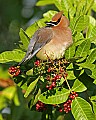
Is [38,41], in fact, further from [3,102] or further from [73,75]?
[3,102]

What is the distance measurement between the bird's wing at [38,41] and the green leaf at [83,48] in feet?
0.89

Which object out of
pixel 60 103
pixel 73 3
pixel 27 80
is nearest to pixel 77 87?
pixel 60 103

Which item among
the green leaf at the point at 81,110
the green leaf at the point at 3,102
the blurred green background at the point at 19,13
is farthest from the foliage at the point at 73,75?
the blurred green background at the point at 19,13

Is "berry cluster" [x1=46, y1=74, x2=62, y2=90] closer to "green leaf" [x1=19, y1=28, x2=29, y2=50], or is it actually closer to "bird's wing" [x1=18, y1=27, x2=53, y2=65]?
"bird's wing" [x1=18, y1=27, x2=53, y2=65]

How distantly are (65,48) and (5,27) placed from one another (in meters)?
2.74

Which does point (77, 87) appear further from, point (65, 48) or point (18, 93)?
point (18, 93)

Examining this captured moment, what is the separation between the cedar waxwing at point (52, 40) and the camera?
3193 mm

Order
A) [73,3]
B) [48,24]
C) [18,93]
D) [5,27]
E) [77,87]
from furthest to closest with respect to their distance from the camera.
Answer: [5,27]
[18,93]
[73,3]
[48,24]
[77,87]

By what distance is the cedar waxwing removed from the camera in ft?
10.5

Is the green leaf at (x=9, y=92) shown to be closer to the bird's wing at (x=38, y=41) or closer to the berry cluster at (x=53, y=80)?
the bird's wing at (x=38, y=41)

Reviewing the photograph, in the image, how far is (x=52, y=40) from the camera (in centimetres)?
331

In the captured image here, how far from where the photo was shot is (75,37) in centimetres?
324

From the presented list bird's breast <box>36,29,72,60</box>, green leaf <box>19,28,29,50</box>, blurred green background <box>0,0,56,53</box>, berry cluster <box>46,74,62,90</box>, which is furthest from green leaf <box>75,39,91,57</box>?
blurred green background <box>0,0,56,53</box>

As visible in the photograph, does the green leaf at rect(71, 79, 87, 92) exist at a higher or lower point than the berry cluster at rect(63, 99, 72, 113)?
higher
